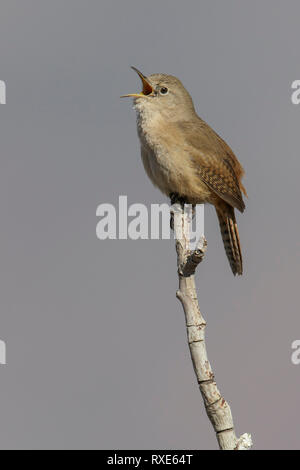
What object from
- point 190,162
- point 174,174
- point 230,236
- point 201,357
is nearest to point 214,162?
point 190,162

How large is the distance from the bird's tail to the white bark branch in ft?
4.36

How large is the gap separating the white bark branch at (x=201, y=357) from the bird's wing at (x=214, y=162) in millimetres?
1393

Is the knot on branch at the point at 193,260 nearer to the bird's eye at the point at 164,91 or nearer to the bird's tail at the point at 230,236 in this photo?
the bird's tail at the point at 230,236

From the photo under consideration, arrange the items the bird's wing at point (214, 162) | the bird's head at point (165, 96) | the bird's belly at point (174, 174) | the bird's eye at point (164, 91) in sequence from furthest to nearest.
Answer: the bird's eye at point (164, 91) → the bird's head at point (165, 96) → the bird's wing at point (214, 162) → the bird's belly at point (174, 174)

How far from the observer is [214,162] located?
22.3 ft

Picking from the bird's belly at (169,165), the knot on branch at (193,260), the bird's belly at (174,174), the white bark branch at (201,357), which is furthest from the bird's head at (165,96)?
the knot on branch at (193,260)

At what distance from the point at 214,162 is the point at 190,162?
0.25m

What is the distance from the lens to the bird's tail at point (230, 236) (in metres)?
6.69

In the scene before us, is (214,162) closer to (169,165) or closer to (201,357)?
(169,165)

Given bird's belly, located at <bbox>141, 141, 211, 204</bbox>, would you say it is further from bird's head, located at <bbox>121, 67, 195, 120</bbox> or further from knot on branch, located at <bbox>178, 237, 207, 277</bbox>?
knot on branch, located at <bbox>178, 237, 207, 277</bbox>

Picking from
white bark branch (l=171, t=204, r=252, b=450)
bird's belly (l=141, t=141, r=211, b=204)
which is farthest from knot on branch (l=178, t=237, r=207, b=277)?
bird's belly (l=141, t=141, r=211, b=204)
